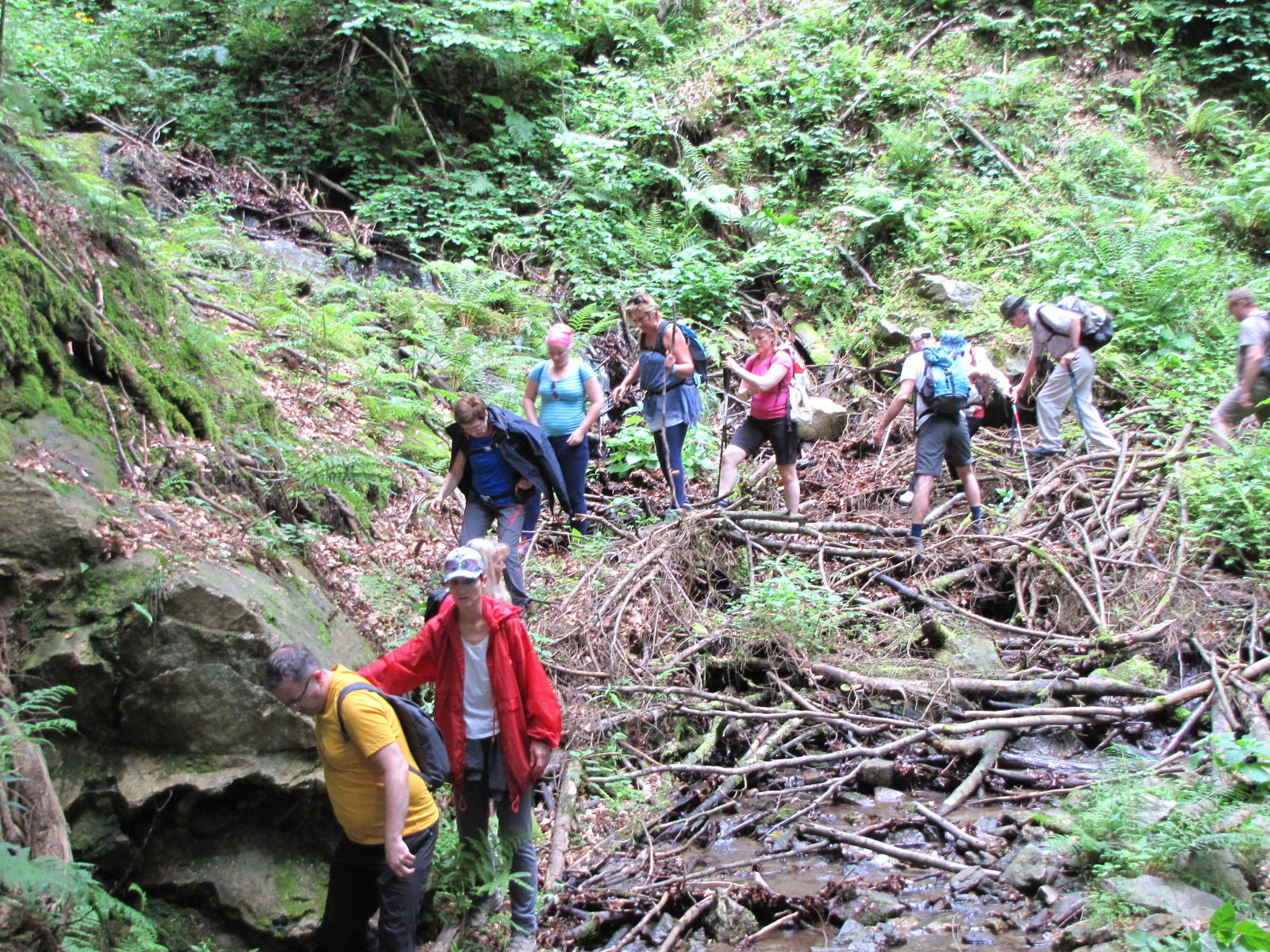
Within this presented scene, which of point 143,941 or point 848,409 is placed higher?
point 143,941

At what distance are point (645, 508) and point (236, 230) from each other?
752 centimetres

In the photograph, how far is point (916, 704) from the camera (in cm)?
621

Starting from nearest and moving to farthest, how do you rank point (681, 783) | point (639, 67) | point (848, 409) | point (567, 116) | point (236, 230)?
point (681, 783) < point (848, 409) < point (236, 230) < point (567, 116) < point (639, 67)

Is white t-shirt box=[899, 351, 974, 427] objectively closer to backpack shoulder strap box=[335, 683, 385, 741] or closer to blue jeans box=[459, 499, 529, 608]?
blue jeans box=[459, 499, 529, 608]

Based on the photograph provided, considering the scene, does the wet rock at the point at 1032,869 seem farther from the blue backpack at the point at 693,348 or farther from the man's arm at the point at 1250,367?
the man's arm at the point at 1250,367

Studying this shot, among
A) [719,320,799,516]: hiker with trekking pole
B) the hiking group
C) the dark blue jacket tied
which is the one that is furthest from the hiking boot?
[719,320,799,516]: hiker with trekking pole

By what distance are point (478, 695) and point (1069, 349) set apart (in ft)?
24.9

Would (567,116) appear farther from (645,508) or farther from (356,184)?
(645,508)

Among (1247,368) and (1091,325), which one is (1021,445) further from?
(1247,368)

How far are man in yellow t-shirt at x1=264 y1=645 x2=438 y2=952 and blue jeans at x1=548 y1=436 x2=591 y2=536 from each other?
3.77 m

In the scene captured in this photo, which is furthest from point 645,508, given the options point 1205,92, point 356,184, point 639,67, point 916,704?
point 1205,92

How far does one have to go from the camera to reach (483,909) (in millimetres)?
4383

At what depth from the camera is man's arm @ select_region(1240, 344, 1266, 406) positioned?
7.55m

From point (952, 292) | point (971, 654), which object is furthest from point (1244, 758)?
point (952, 292)
